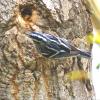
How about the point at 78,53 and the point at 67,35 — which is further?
the point at 67,35

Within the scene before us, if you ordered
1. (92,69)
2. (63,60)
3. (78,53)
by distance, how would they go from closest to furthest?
(78,53), (63,60), (92,69)

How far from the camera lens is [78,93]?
1.39 meters

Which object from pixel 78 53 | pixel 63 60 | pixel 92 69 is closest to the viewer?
pixel 78 53

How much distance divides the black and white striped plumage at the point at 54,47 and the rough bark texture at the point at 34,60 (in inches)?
2.5

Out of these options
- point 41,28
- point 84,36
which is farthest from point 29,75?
point 84,36

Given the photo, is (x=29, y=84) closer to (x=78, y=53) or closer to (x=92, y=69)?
(x=78, y=53)

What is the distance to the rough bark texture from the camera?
127 centimetres

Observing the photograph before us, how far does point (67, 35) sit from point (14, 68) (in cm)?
21

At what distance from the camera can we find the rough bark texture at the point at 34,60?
127cm

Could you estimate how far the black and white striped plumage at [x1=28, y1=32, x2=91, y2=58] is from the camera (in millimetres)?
1180

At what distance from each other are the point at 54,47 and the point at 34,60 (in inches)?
4.7

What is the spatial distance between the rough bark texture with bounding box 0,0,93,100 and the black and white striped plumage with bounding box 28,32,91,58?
0.06 m

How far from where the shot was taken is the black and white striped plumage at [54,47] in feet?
3.87

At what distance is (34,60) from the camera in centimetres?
127
